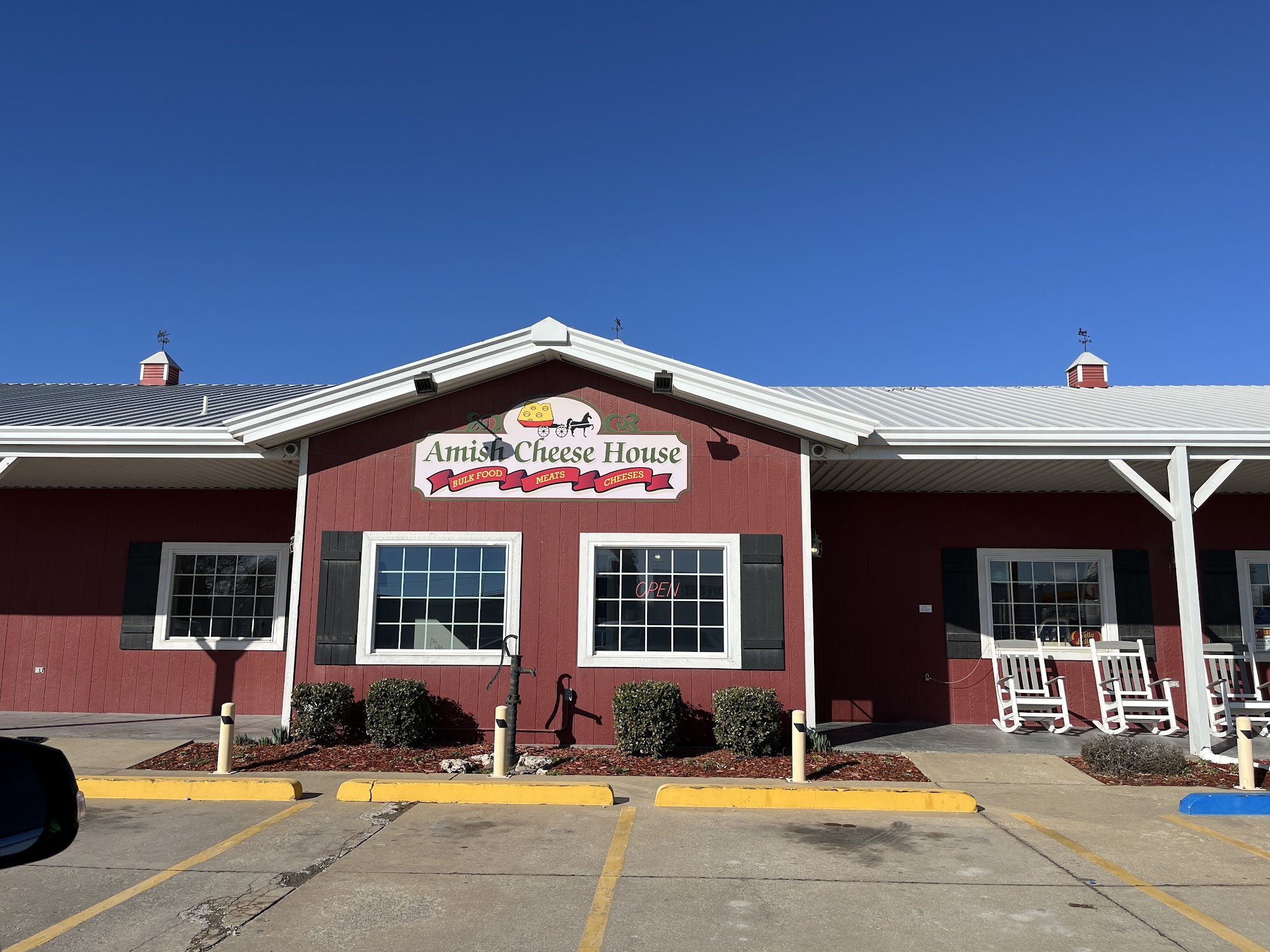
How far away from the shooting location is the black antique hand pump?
915cm

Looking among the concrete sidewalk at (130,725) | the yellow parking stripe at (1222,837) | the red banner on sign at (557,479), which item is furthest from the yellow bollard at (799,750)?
the concrete sidewalk at (130,725)

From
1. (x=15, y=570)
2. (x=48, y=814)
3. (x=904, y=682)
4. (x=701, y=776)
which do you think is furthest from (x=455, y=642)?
(x=48, y=814)

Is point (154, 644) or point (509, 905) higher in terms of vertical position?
point (154, 644)

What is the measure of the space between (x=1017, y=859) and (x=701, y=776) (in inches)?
129

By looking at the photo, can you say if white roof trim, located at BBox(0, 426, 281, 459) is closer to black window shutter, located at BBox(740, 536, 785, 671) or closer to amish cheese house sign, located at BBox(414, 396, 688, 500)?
amish cheese house sign, located at BBox(414, 396, 688, 500)

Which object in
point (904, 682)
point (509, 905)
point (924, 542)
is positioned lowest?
point (509, 905)

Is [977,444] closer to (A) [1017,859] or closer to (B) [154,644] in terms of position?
(A) [1017,859]

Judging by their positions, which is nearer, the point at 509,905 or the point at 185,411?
the point at 509,905

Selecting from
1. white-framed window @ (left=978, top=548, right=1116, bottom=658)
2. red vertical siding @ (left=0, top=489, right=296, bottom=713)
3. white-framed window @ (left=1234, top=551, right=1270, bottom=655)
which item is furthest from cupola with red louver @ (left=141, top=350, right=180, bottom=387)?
white-framed window @ (left=1234, top=551, right=1270, bottom=655)

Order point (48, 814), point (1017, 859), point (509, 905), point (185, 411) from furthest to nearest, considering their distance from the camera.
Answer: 1. point (185, 411)
2. point (1017, 859)
3. point (509, 905)
4. point (48, 814)

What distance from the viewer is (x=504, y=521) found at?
10258 millimetres

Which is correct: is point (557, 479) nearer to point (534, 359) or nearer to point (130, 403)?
point (534, 359)

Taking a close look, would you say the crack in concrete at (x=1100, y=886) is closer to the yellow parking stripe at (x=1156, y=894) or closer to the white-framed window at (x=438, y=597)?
the yellow parking stripe at (x=1156, y=894)

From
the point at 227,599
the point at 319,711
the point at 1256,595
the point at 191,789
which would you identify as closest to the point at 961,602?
the point at 1256,595
